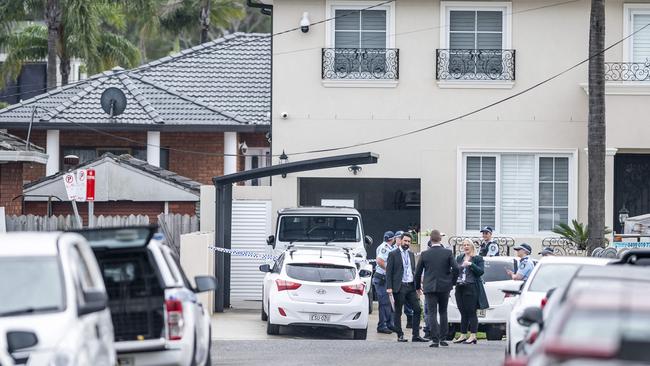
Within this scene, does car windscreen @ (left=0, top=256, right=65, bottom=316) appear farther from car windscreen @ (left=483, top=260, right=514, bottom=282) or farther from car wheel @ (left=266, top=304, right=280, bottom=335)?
car windscreen @ (left=483, top=260, right=514, bottom=282)

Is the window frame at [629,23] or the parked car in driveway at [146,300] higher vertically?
the window frame at [629,23]

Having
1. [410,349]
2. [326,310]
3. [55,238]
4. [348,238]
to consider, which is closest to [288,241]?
[348,238]

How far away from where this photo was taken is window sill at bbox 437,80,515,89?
2997 centimetres

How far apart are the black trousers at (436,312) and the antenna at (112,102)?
46.6 ft

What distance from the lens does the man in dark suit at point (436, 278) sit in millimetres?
20953

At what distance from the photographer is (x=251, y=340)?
72.1 ft

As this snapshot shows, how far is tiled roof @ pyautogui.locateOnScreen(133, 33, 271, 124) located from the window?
20.8ft

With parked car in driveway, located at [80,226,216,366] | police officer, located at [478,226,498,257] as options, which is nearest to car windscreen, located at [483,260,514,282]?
police officer, located at [478,226,498,257]

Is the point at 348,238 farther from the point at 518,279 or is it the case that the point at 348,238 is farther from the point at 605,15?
the point at 605,15

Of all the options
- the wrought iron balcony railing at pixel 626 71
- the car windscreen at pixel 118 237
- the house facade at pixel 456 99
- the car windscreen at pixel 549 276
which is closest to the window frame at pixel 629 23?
the house facade at pixel 456 99

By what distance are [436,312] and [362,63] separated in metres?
10.0

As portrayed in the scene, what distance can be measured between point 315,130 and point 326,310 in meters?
8.16

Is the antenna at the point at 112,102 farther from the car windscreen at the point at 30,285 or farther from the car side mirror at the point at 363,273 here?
the car windscreen at the point at 30,285

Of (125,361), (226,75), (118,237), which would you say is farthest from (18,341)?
(226,75)
